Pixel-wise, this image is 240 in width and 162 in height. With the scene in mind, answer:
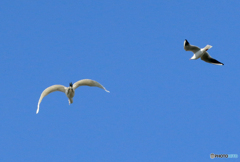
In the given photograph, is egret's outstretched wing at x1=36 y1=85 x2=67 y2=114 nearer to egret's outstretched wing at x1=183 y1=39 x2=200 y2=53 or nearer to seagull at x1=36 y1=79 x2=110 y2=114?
seagull at x1=36 y1=79 x2=110 y2=114

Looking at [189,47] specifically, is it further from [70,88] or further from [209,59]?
[70,88]

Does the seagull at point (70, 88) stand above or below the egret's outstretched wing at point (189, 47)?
below

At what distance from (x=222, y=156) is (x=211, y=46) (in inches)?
294

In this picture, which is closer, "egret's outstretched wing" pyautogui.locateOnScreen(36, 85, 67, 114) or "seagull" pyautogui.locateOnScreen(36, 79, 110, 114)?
"seagull" pyautogui.locateOnScreen(36, 79, 110, 114)

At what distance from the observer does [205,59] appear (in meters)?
28.3

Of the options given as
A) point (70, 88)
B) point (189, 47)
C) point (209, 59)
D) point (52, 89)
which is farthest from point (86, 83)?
point (209, 59)

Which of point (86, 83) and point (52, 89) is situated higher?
point (86, 83)

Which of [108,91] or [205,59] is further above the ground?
[205,59]

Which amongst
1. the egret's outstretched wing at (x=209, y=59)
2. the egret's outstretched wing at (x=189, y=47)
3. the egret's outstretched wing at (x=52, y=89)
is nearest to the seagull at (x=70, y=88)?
the egret's outstretched wing at (x=52, y=89)

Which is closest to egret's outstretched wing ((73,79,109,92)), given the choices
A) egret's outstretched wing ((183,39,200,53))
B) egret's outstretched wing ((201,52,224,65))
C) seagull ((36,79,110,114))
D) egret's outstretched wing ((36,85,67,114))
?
seagull ((36,79,110,114))

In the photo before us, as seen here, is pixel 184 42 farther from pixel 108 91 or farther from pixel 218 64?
pixel 108 91

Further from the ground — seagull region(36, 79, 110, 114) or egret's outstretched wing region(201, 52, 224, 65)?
egret's outstretched wing region(201, 52, 224, 65)

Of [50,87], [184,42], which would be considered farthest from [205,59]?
[50,87]

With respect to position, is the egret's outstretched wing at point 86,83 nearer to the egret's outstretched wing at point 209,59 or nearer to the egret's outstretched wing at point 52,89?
the egret's outstretched wing at point 52,89
